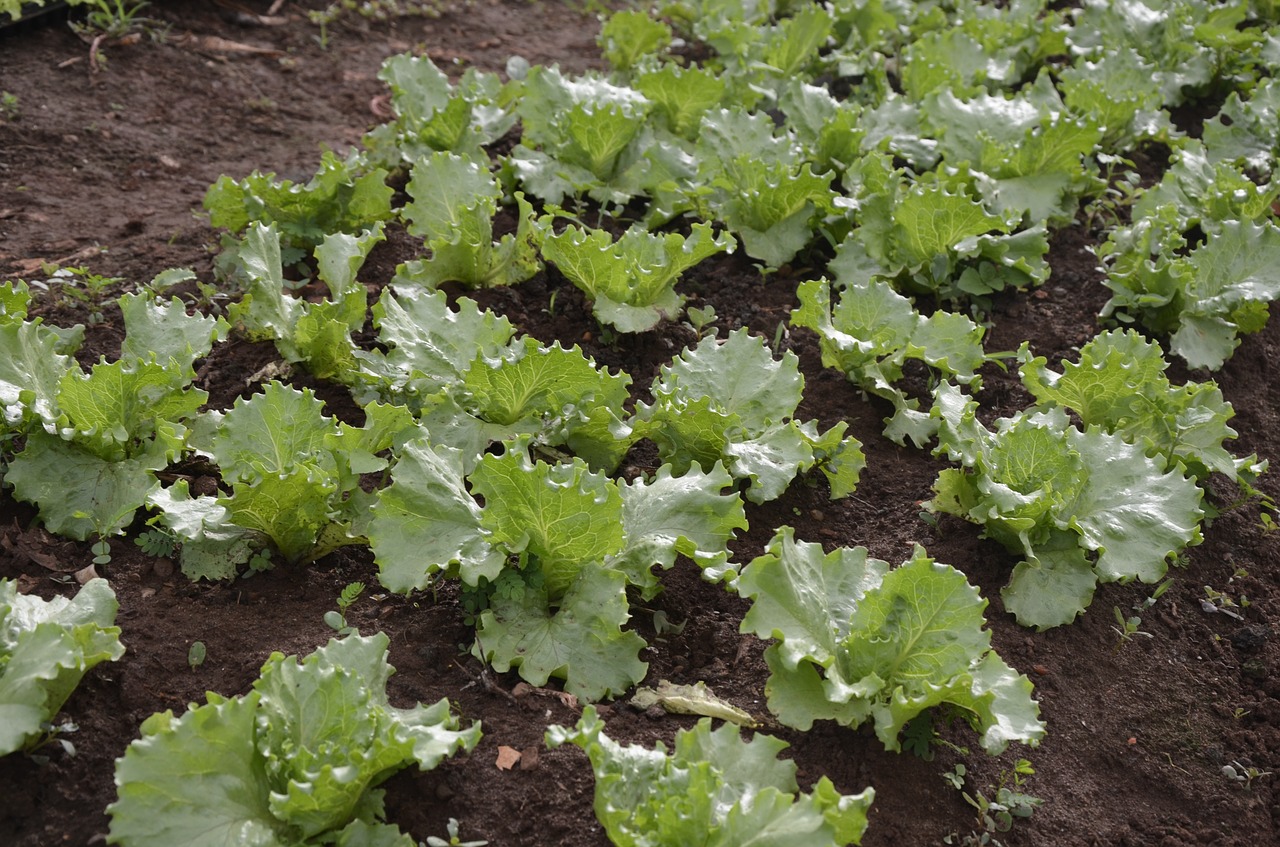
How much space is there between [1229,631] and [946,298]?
170cm

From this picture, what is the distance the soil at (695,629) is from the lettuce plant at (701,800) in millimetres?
238

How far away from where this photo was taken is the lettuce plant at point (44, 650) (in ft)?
8.11

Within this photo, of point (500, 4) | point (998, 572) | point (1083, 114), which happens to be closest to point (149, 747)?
point (998, 572)

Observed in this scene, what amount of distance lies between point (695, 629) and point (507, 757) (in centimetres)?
70

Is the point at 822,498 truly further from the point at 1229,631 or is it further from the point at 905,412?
the point at 1229,631

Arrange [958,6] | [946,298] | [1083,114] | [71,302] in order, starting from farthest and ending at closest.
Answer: [958,6] < [1083,114] < [946,298] < [71,302]

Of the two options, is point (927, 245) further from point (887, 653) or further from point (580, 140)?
point (887, 653)

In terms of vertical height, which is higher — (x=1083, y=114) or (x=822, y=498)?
(x=1083, y=114)

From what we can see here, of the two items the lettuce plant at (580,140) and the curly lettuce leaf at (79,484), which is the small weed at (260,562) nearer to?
the curly lettuce leaf at (79,484)

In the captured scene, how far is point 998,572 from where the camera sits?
135 inches

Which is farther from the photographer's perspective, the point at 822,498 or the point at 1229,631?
the point at 822,498

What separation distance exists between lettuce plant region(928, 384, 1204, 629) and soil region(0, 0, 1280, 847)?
11 centimetres

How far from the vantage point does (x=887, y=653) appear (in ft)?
9.25

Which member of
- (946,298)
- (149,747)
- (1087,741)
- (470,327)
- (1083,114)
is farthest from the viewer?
(1083,114)
